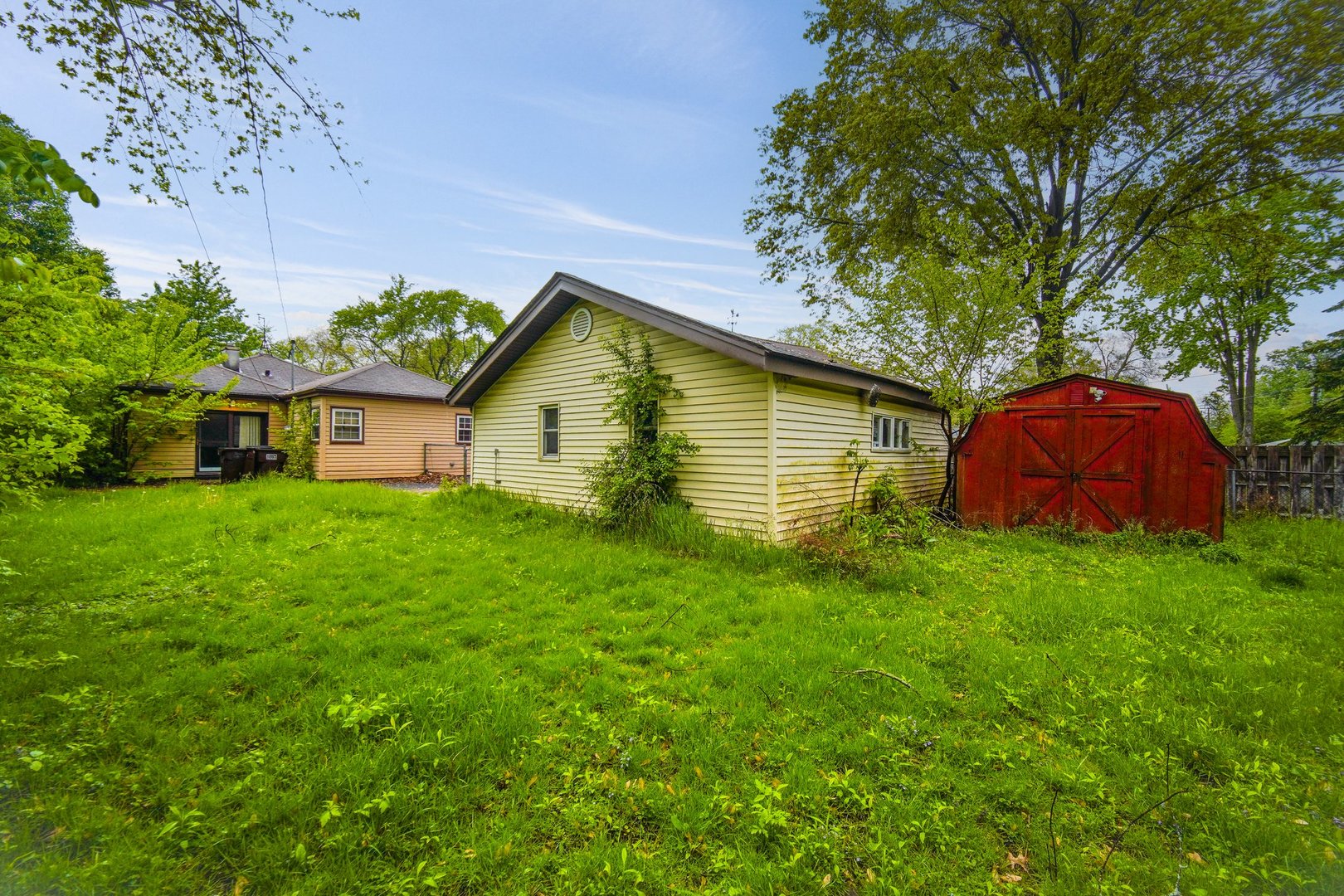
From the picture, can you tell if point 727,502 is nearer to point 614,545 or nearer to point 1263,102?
point 614,545

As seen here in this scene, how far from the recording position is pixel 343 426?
15422 millimetres

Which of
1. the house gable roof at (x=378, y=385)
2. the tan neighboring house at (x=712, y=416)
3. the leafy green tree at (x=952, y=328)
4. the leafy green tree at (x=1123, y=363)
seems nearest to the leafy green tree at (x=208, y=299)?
the house gable roof at (x=378, y=385)

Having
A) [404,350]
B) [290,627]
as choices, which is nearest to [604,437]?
[290,627]

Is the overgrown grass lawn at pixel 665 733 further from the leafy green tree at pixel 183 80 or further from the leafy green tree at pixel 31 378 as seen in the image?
the leafy green tree at pixel 183 80

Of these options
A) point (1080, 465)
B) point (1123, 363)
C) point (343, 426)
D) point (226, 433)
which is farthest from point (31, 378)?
point (1123, 363)

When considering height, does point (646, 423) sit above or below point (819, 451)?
above

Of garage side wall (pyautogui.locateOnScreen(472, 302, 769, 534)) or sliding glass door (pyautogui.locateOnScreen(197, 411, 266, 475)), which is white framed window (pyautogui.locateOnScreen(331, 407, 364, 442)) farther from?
garage side wall (pyautogui.locateOnScreen(472, 302, 769, 534))

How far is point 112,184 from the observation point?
3838mm

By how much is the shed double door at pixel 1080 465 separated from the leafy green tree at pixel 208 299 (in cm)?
3296

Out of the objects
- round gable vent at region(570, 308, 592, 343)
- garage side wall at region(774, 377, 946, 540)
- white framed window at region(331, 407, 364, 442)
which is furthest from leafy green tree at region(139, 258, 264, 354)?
garage side wall at region(774, 377, 946, 540)

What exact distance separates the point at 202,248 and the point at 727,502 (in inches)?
241

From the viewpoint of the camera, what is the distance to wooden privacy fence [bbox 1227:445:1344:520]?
26.7 ft

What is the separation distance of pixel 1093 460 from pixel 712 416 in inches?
248

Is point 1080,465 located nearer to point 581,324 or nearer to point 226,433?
point 581,324
